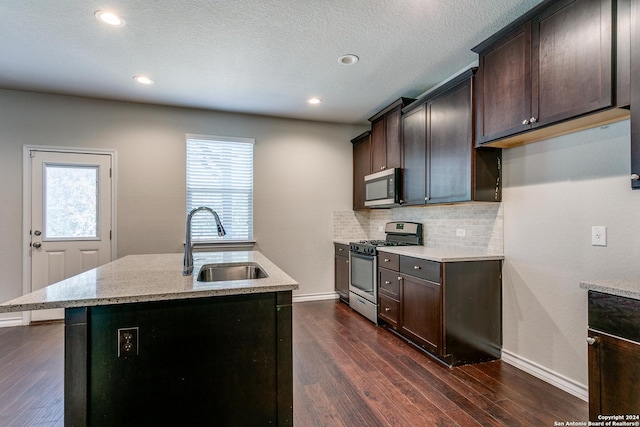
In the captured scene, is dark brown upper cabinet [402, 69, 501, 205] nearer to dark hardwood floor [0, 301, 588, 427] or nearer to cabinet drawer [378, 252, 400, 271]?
cabinet drawer [378, 252, 400, 271]

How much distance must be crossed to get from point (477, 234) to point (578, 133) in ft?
3.73

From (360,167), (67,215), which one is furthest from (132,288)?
(360,167)

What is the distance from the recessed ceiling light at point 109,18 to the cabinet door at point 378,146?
2.83 metres

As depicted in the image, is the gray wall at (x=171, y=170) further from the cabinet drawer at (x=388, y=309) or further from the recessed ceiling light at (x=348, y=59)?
the recessed ceiling light at (x=348, y=59)

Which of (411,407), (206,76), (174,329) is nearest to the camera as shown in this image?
(174,329)

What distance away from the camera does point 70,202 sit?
12.0 ft

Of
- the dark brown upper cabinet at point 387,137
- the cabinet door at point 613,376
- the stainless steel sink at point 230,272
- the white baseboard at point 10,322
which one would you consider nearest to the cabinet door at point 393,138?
the dark brown upper cabinet at point 387,137

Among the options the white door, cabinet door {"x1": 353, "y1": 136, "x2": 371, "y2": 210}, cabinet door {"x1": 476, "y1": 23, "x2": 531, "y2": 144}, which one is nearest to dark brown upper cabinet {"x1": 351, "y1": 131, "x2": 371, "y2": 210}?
cabinet door {"x1": 353, "y1": 136, "x2": 371, "y2": 210}

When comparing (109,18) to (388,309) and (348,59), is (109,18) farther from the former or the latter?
(388,309)

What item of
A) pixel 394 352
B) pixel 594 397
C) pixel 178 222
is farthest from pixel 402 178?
pixel 178 222

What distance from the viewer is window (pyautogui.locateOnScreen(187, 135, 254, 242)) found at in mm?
4082

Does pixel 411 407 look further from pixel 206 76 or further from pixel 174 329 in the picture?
pixel 206 76

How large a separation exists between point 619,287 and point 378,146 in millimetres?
2971

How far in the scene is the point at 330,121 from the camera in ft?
15.3
